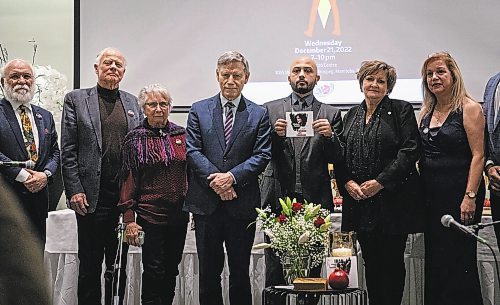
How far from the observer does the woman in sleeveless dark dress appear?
11.3 ft

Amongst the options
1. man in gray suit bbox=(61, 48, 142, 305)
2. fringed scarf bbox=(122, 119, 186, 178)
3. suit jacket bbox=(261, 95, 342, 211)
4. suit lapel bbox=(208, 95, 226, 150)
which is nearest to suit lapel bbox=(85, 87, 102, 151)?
man in gray suit bbox=(61, 48, 142, 305)

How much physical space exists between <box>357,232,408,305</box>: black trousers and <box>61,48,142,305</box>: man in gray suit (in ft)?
4.37

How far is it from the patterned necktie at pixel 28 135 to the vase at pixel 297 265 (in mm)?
1565

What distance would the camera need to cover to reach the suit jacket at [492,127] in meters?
3.44

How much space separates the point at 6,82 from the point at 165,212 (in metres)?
1.18

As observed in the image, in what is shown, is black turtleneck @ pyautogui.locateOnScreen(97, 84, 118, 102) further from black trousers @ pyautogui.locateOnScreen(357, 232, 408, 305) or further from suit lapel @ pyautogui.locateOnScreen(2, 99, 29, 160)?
black trousers @ pyautogui.locateOnScreen(357, 232, 408, 305)

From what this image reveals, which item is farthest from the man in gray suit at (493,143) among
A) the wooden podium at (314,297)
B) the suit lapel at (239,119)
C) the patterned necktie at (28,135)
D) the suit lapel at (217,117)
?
the patterned necktie at (28,135)

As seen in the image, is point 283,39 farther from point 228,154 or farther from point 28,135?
point 28,135

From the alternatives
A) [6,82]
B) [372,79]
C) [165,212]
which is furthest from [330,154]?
[6,82]

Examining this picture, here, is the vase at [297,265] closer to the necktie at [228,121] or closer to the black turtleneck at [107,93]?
the necktie at [228,121]

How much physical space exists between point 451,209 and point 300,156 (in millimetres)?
805

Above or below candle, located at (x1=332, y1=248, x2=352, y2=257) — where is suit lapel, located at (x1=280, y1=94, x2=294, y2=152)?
above

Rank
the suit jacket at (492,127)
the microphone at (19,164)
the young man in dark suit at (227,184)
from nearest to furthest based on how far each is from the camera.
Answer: the microphone at (19,164) < the suit jacket at (492,127) < the young man in dark suit at (227,184)

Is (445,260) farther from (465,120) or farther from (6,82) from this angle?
(6,82)
